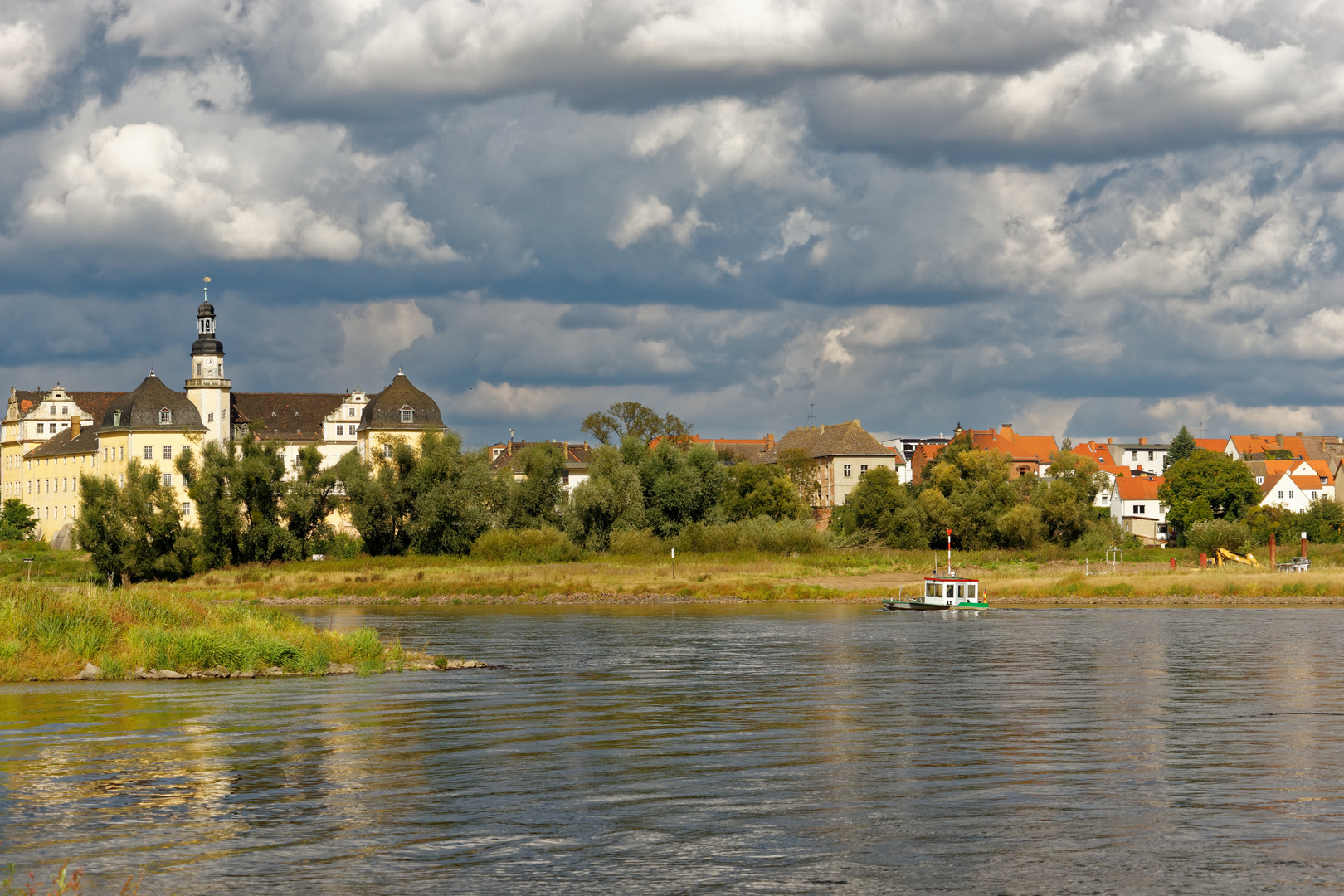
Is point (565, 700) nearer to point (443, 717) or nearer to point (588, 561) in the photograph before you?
point (443, 717)

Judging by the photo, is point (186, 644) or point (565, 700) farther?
point (186, 644)

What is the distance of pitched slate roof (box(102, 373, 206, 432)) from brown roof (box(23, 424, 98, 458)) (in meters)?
4.18

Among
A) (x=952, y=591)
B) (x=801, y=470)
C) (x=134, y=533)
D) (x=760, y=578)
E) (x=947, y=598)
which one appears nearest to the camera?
(x=947, y=598)

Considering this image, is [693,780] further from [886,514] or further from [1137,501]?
[1137,501]

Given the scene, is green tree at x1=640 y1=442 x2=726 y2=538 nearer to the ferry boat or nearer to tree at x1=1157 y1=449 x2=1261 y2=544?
the ferry boat

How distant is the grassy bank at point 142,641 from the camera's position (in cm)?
3738

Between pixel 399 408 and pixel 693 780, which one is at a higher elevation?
pixel 399 408

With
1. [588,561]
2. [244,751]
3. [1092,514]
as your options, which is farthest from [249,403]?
[244,751]

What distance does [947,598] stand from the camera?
7675 centimetres

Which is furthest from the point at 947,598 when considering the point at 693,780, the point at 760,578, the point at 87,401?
the point at 87,401

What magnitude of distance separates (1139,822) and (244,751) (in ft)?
49.1

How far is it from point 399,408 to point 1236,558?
9106 centimetres

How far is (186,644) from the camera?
3862 cm

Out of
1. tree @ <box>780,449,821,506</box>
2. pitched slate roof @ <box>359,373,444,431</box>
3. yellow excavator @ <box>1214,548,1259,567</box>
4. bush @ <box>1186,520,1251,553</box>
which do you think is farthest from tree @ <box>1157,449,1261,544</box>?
pitched slate roof @ <box>359,373,444,431</box>
